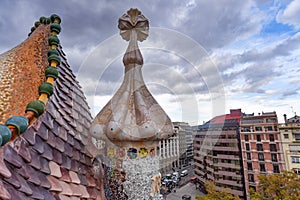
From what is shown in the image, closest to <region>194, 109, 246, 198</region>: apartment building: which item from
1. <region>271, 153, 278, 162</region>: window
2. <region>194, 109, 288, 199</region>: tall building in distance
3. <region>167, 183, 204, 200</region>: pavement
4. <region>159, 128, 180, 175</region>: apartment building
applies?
<region>194, 109, 288, 199</region>: tall building in distance

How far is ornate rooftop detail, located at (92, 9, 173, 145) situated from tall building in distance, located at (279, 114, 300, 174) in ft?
52.5

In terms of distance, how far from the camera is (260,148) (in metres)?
16.1

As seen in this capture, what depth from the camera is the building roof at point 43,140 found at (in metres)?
0.89

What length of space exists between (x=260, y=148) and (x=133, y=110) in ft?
57.2

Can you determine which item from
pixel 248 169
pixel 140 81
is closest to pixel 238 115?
pixel 248 169

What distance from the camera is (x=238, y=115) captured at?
21.4 metres

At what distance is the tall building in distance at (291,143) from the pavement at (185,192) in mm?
9174

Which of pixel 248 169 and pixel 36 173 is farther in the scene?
pixel 248 169

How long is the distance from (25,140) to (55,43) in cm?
83

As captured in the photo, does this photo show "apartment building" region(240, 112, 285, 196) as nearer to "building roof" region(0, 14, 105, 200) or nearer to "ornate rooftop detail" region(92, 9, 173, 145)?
"ornate rooftop detail" region(92, 9, 173, 145)

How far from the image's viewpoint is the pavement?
758 inches

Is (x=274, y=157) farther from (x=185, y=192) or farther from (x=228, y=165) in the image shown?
(x=185, y=192)

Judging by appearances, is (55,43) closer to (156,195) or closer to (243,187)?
(156,195)

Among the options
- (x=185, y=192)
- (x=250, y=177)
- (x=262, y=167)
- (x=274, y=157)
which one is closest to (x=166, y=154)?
(x=274, y=157)
